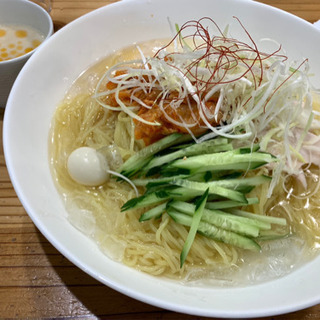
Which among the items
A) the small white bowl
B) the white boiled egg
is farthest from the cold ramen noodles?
the small white bowl

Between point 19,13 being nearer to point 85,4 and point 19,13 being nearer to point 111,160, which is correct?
point 85,4

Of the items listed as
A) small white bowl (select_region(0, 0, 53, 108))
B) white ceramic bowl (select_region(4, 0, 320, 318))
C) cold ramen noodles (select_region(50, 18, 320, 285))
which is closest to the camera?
white ceramic bowl (select_region(4, 0, 320, 318))

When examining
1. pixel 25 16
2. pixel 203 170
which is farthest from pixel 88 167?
pixel 25 16


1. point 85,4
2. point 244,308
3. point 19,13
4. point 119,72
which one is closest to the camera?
point 244,308

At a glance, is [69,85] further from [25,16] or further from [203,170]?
[203,170]

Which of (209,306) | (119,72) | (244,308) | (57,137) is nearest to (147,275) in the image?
(209,306)

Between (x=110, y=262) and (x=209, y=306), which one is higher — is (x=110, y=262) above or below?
below

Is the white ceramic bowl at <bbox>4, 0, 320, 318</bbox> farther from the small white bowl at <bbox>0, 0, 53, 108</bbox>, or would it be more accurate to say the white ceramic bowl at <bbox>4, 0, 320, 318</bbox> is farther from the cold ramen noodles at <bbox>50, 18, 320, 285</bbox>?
the small white bowl at <bbox>0, 0, 53, 108</bbox>

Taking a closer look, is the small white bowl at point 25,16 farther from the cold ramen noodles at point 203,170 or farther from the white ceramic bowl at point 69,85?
the cold ramen noodles at point 203,170
